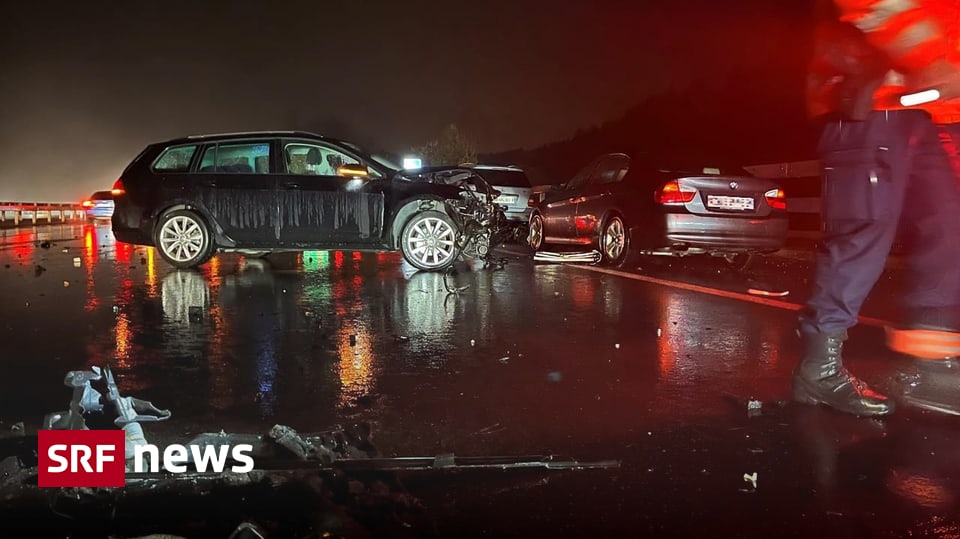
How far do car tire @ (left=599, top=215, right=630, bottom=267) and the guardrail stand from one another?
79.5 ft

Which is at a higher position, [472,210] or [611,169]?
[611,169]

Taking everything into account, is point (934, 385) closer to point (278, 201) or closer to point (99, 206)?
point (278, 201)

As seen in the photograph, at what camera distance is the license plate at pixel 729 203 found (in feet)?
29.0

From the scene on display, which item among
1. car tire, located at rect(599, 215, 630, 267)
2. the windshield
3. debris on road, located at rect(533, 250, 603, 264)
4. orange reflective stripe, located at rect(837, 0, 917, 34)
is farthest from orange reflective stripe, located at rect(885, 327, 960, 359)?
the windshield

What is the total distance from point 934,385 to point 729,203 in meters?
5.23

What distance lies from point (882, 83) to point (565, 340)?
2631mm

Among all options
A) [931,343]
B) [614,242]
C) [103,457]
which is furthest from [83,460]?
[614,242]

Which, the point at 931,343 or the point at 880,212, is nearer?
the point at 880,212

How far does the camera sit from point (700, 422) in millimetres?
3467

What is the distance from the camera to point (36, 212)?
31.1 metres

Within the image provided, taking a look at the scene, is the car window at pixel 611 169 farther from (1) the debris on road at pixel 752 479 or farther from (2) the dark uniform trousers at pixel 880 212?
(1) the debris on road at pixel 752 479

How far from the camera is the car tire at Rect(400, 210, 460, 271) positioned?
9508 mm

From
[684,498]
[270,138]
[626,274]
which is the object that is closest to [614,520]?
[684,498]

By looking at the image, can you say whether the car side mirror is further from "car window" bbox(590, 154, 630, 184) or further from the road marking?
"car window" bbox(590, 154, 630, 184)
